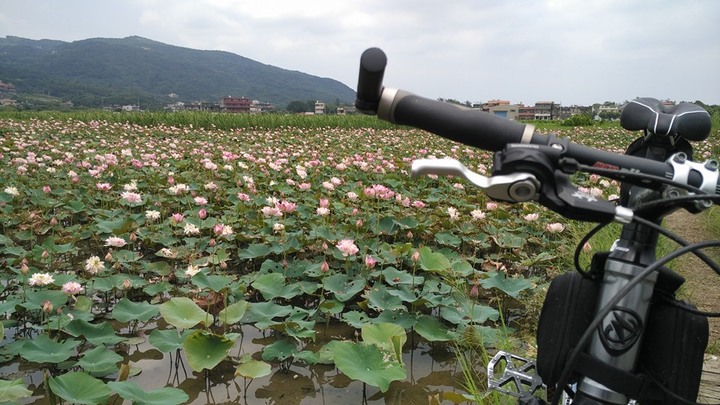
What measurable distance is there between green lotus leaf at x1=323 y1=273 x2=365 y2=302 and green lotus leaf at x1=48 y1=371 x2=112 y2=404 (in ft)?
3.36

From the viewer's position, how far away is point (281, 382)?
5.84 ft

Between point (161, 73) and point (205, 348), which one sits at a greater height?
point (161, 73)

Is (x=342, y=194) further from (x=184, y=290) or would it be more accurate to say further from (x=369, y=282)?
(x=184, y=290)

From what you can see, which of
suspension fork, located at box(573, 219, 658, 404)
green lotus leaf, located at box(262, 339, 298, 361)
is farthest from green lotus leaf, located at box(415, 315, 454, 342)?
suspension fork, located at box(573, 219, 658, 404)

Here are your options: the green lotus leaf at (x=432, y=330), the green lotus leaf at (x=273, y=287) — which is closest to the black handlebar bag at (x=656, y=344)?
the green lotus leaf at (x=432, y=330)

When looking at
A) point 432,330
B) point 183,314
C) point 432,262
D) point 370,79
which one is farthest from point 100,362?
point 370,79

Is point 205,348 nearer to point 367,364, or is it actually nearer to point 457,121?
point 367,364

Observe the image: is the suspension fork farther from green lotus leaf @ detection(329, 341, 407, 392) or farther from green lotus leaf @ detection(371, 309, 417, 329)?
green lotus leaf @ detection(371, 309, 417, 329)

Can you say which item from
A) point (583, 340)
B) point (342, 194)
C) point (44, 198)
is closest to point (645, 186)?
point (583, 340)

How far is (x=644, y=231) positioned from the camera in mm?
633

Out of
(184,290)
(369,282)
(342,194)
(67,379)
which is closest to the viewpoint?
(67,379)

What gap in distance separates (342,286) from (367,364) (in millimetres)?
743

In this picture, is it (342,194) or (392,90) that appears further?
(342,194)

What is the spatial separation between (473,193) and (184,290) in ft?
9.44
